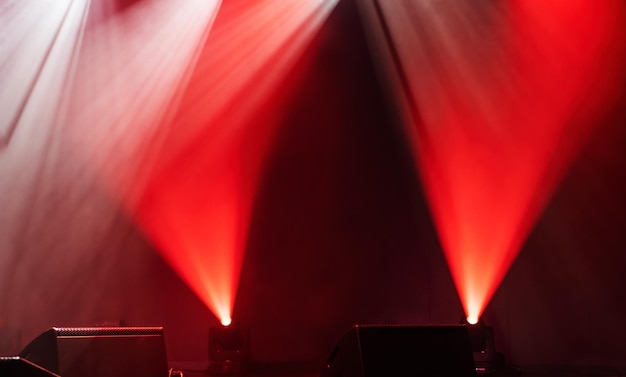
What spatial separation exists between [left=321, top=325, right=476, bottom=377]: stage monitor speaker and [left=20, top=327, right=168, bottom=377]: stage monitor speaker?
76 centimetres

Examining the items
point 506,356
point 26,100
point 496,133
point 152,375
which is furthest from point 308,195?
point 152,375

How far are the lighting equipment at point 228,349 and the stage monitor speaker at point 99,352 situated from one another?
6.24ft

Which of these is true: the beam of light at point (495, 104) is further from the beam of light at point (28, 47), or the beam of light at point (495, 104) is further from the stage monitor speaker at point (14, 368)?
the stage monitor speaker at point (14, 368)

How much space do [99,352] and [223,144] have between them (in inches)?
105

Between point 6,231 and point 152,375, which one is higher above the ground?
point 6,231

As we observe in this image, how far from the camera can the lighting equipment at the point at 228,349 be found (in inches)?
189

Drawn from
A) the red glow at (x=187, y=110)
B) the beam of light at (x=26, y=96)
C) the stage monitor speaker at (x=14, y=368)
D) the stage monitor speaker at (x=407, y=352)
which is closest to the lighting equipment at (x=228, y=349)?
the red glow at (x=187, y=110)

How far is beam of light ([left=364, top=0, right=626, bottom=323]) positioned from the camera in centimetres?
513

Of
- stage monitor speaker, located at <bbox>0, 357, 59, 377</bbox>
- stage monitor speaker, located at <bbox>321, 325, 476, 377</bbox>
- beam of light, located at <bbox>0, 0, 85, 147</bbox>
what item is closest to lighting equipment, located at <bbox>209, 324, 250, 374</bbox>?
stage monitor speaker, located at <bbox>321, 325, 476, 377</bbox>

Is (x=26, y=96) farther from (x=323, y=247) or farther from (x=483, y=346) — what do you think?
(x=483, y=346)

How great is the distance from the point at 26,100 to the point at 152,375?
122 inches

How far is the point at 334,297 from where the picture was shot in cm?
522

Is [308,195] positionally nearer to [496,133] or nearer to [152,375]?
[496,133]

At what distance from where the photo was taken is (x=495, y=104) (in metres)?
5.23
